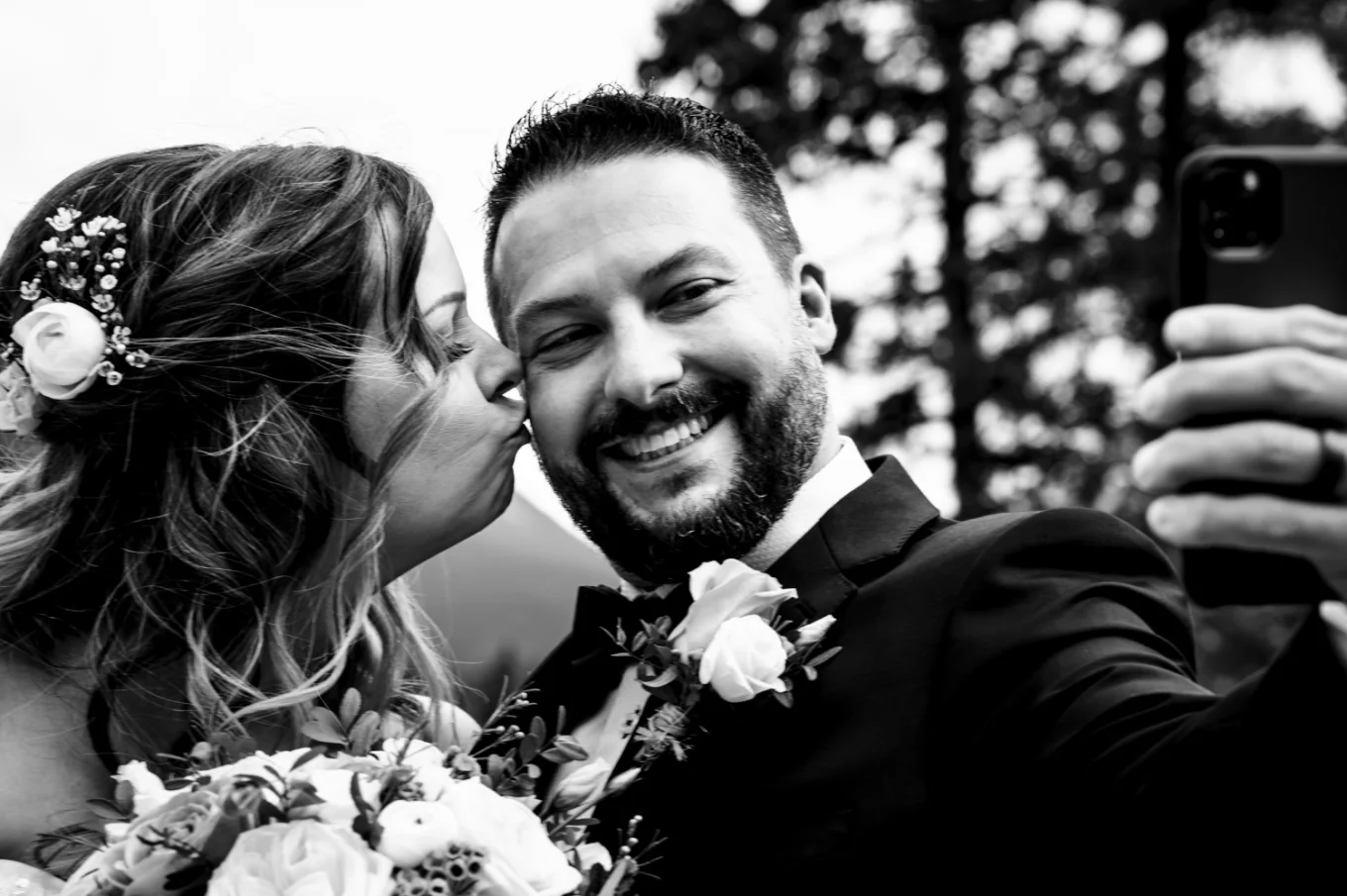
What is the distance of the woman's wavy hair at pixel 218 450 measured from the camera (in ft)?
11.6

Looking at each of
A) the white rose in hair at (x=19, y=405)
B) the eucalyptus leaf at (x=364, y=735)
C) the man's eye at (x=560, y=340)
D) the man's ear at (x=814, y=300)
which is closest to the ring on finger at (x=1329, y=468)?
the eucalyptus leaf at (x=364, y=735)

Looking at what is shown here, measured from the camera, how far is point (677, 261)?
3.84m

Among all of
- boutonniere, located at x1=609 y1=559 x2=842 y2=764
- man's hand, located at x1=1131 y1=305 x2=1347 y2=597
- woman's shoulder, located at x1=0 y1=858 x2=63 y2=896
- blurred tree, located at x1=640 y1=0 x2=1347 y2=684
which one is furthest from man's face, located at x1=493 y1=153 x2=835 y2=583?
blurred tree, located at x1=640 y1=0 x2=1347 y2=684

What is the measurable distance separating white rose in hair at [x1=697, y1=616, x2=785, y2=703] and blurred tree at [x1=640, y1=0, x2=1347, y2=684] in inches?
478

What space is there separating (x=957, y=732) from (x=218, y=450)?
1.81 meters

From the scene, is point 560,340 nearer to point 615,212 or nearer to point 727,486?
point 615,212

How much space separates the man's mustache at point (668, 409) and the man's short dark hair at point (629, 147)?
510 mm

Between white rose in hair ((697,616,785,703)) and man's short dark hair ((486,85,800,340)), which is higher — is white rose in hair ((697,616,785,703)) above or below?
below

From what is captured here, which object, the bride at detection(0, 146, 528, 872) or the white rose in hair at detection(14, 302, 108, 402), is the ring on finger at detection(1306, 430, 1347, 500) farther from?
the white rose in hair at detection(14, 302, 108, 402)

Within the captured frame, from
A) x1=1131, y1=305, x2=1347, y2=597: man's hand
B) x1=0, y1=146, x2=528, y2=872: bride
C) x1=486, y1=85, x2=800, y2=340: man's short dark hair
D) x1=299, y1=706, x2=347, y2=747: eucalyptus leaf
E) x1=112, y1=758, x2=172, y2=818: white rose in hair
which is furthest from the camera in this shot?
x1=486, y1=85, x2=800, y2=340: man's short dark hair

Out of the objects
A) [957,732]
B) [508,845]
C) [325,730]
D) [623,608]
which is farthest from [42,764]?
[957,732]

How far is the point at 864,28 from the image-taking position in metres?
17.1

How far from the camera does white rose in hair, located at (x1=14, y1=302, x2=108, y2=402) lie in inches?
137

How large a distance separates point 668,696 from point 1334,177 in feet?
5.89
